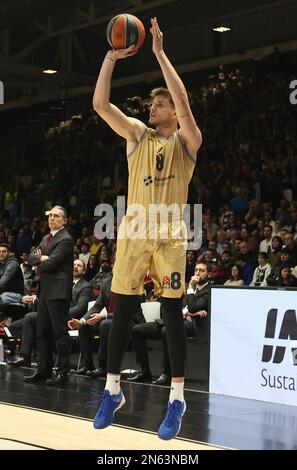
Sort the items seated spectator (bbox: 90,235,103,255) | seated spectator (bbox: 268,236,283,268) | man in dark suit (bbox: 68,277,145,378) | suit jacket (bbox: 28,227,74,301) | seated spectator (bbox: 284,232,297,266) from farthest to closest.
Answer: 1. seated spectator (bbox: 90,235,103,255)
2. seated spectator (bbox: 268,236,283,268)
3. seated spectator (bbox: 284,232,297,266)
4. man in dark suit (bbox: 68,277,145,378)
5. suit jacket (bbox: 28,227,74,301)

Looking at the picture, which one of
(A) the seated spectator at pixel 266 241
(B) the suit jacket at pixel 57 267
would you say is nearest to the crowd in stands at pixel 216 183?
(A) the seated spectator at pixel 266 241

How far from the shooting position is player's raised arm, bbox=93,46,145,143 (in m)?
4.88

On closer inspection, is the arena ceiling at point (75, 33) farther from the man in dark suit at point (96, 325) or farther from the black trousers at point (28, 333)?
the man in dark suit at point (96, 325)

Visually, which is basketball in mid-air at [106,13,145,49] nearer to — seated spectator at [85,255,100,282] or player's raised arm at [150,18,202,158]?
player's raised arm at [150,18,202,158]

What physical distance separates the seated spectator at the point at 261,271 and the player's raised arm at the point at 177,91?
664 centimetres

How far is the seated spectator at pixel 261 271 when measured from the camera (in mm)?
11621

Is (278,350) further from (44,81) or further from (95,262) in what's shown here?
(44,81)

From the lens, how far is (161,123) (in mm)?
5141

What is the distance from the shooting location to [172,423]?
490cm

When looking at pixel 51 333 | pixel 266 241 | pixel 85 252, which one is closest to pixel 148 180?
pixel 51 333

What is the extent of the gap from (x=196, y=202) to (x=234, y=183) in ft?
2.86

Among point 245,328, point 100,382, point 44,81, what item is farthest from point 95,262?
point 44,81

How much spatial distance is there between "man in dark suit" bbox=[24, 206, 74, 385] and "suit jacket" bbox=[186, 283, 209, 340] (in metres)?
1.57

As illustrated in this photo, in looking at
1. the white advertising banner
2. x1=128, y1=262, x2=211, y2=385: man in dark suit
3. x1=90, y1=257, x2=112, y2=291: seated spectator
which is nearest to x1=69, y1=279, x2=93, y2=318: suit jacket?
x1=90, y1=257, x2=112, y2=291: seated spectator
